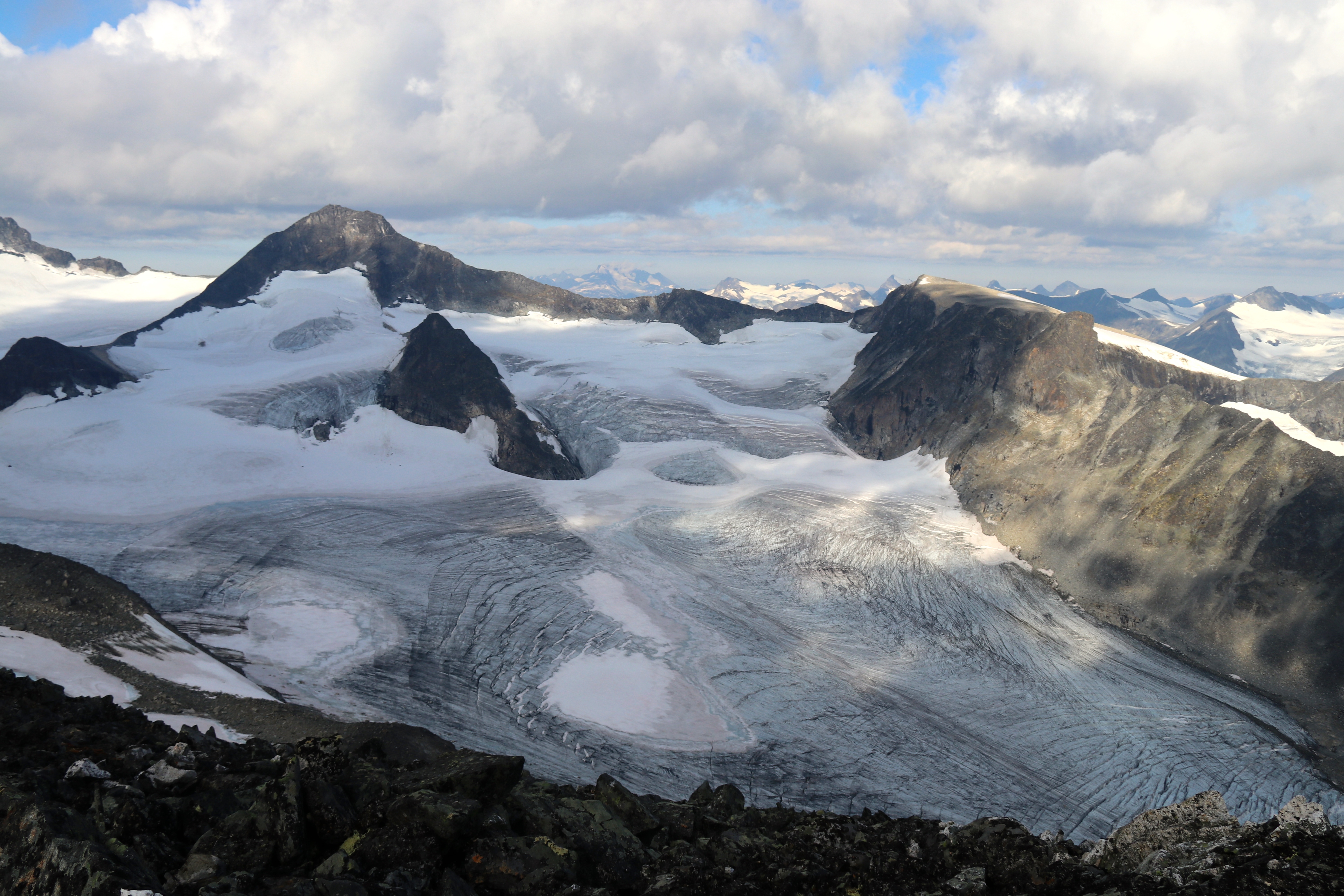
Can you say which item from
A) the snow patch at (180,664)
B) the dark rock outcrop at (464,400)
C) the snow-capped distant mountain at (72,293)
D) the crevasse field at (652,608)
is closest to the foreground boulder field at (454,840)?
the snow patch at (180,664)

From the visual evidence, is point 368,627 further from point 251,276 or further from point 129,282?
point 129,282

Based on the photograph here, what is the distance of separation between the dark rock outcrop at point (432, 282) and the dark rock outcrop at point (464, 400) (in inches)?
1335

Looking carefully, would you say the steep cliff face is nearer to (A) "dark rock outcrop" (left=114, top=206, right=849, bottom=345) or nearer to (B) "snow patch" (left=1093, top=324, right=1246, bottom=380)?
(B) "snow patch" (left=1093, top=324, right=1246, bottom=380)

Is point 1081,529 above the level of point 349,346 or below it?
below

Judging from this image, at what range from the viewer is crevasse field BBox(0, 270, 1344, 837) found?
23312 millimetres

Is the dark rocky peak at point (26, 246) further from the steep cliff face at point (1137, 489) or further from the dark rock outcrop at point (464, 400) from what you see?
the steep cliff face at point (1137, 489)

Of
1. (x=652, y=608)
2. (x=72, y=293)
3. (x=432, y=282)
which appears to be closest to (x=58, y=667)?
(x=652, y=608)

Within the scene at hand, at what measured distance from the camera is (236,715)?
15.8 m

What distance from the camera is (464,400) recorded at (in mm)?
57062

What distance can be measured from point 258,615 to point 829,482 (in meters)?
32.5

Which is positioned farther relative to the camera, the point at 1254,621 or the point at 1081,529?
the point at 1081,529

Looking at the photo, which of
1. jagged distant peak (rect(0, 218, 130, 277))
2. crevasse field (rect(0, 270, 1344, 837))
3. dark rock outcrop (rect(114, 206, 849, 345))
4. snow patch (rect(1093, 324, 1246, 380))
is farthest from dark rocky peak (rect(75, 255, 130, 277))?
snow patch (rect(1093, 324, 1246, 380))

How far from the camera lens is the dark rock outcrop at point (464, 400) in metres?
54.8

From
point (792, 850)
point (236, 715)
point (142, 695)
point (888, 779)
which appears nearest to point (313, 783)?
point (792, 850)
